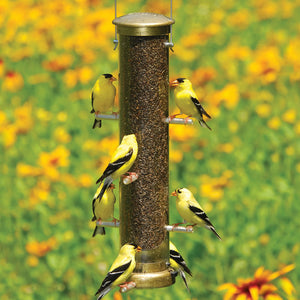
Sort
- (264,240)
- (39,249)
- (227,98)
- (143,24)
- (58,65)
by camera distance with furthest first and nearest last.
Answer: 1. (58,65)
2. (227,98)
3. (264,240)
4. (39,249)
5. (143,24)

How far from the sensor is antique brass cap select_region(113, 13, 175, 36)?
129 inches

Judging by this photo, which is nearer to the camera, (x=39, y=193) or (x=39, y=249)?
(x=39, y=249)

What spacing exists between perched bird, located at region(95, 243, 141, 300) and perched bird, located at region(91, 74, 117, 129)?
608 millimetres

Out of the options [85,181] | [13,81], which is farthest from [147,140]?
[13,81]

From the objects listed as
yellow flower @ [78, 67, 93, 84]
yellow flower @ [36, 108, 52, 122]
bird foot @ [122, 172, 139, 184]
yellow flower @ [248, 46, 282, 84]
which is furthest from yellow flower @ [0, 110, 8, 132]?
bird foot @ [122, 172, 139, 184]

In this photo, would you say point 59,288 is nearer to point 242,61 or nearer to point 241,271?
point 241,271

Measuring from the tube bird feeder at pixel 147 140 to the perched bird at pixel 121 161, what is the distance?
0.14 m

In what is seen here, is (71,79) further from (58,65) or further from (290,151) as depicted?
(290,151)

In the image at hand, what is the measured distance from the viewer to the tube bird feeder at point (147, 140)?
3418 mm

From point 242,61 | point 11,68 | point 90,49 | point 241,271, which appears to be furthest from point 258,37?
point 241,271

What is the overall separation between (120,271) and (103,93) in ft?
2.47

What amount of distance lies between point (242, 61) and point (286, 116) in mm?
2476

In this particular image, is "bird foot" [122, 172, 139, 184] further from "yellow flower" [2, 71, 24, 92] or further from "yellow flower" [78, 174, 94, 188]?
"yellow flower" [2, 71, 24, 92]

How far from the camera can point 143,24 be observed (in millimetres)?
3287
